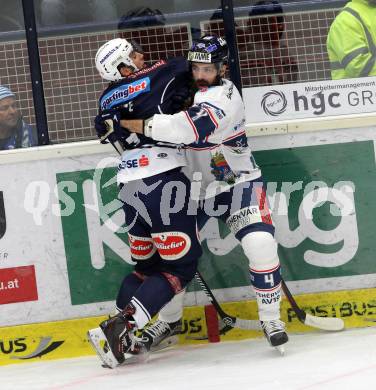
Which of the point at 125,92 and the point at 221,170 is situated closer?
the point at 125,92

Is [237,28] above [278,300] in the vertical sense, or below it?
above

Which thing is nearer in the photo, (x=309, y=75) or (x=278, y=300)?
(x=278, y=300)

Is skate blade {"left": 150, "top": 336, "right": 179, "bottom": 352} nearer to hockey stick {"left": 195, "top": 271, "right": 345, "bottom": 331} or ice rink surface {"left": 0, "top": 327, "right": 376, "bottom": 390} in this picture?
ice rink surface {"left": 0, "top": 327, "right": 376, "bottom": 390}

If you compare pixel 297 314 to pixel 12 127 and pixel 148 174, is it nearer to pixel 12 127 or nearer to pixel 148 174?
pixel 148 174

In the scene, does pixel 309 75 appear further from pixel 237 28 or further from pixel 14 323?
pixel 14 323

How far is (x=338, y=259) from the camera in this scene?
15.7 feet

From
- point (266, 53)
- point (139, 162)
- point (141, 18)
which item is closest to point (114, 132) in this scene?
point (139, 162)

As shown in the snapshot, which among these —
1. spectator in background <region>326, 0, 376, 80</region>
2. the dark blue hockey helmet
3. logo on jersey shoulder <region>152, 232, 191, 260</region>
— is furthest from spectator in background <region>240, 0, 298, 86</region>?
logo on jersey shoulder <region>152, 232, 191, 260</region>

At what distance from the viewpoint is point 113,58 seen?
14.4 ft

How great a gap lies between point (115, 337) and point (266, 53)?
1.50m

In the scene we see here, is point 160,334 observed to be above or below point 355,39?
below

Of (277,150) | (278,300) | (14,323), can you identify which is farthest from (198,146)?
(14,323)

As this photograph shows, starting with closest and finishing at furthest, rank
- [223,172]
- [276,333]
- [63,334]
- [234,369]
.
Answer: [234,369], [276,333], [223,172], [63,334]

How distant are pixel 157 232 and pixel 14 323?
0.90 meters
